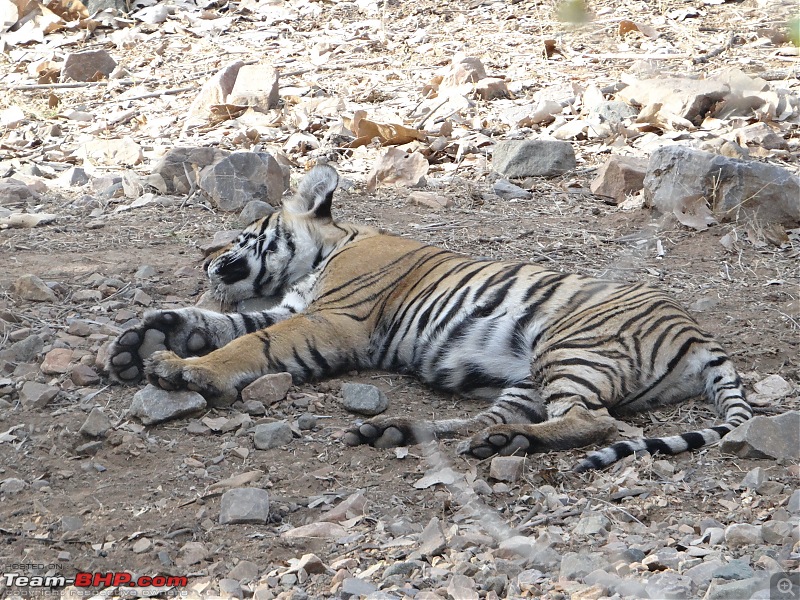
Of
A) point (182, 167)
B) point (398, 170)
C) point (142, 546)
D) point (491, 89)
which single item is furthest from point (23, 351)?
point (491, 89)

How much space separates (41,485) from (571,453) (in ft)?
6.20

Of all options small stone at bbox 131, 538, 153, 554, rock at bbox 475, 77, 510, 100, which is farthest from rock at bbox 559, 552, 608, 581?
rock at bbox 475, 77, 510, 100

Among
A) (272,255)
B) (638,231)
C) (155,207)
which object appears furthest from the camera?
(155,207)

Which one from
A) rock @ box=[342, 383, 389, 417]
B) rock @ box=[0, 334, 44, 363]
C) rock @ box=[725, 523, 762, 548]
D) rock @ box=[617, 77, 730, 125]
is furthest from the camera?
rock @ box=[617, 77, 730, 125]

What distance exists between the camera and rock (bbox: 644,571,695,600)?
2.23 meters

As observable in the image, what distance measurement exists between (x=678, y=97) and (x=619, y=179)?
1.64 metres

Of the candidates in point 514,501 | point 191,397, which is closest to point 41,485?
point 191,397

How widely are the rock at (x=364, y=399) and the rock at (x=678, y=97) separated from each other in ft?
15.4

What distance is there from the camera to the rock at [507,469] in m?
3.19

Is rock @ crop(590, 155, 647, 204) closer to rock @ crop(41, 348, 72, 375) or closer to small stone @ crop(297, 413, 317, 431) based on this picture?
small stone @ crop(297, 413, 317, 431)

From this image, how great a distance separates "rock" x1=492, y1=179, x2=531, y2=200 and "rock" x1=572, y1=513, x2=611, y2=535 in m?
3.99

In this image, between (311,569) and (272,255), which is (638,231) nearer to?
(272,255)

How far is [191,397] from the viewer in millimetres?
3682

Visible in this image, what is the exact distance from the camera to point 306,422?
365 centimetres
